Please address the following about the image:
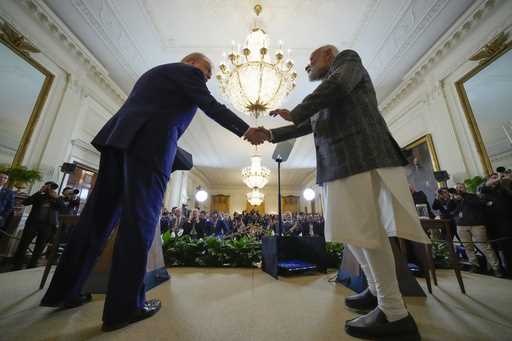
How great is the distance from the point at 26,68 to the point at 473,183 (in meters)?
7.71

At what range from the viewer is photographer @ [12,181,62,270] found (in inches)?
116

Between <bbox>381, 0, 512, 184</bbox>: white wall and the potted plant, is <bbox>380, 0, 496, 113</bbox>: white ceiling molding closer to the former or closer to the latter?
<bbox>381, 0, 512, 184</bbox>: white wall

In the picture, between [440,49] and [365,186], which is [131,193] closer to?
[365,186]

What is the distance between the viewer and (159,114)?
1193 millimetres

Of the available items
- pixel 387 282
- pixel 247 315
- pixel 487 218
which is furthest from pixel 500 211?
pixel 247 315

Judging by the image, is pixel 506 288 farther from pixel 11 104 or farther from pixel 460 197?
pixel 11 104

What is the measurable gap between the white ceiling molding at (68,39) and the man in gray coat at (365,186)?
5068 millimetres

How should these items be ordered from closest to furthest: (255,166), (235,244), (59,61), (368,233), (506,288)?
(368,233) → (506,288) → (235,244) → (59,61) → (255,166)

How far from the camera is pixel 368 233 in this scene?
0.88 meters

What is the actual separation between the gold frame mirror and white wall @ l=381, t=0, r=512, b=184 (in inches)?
292

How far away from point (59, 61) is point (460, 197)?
7593 millimetres

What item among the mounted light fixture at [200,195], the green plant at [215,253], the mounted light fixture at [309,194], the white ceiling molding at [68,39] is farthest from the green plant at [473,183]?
the mounted light fixture at [200,195]

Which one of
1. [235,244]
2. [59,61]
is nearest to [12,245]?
[59,61]

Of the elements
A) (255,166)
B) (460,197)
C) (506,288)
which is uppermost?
(255,166)
